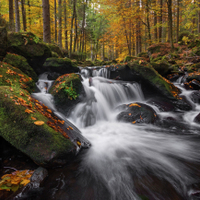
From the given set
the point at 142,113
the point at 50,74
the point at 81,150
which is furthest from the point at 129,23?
the point at 81,150

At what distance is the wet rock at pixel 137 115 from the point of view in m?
5.32

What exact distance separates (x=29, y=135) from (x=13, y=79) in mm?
2961

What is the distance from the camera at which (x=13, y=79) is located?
15.0 ft

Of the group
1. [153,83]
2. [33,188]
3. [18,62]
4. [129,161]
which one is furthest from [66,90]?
[153,83]

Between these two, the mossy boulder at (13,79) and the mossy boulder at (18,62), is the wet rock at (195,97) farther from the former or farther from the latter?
the mossy boulder at (18,62)

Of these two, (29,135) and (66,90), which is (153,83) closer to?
(66,90)

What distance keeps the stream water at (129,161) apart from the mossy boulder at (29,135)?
376mm

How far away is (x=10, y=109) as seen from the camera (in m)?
2.66

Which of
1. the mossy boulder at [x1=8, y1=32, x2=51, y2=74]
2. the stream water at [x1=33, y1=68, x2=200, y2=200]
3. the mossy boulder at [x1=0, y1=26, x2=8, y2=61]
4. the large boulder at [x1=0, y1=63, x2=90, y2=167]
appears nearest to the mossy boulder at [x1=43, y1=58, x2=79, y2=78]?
the mossy boulder at [x1=8, y1=32, x2=51, y2=74]

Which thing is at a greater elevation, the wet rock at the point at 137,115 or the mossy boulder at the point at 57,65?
the mossy boulder at the point at 57,65

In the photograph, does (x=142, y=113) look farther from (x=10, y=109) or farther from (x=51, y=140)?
(x=10, y=109)

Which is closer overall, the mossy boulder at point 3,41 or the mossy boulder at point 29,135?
the mossy boulder at point 29,135

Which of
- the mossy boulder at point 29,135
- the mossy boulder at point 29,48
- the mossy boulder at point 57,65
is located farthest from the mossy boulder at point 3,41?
the mossy boulder at point 29,135

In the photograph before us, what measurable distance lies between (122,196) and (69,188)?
0.96 metres
